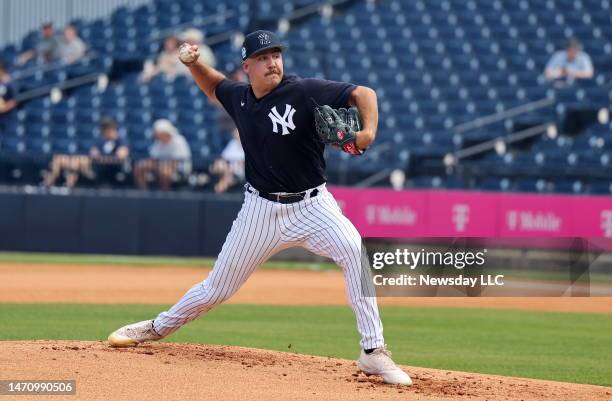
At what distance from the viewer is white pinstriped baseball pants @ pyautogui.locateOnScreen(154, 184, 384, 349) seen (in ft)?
21.0

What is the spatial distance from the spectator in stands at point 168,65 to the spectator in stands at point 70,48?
1.45 metres

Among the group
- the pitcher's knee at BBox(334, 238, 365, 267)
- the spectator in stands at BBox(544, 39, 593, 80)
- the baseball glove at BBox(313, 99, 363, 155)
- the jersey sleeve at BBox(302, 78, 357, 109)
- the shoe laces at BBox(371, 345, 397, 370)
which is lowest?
Answer: the shoe laces at BBox(371, 345, 397, 370)

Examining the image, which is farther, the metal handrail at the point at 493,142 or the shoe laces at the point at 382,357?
the metal handrail at the point at 493,142

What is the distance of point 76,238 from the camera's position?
18.6m

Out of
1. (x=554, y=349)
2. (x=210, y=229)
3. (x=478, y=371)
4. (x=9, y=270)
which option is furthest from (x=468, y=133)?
(x=478, y=371)

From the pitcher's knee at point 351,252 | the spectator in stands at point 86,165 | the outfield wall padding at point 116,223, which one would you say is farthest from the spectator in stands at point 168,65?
the pitcher's knee at point 351,252

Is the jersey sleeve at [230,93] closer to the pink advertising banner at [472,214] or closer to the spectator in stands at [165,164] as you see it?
the pink advertising banner at [472,214]

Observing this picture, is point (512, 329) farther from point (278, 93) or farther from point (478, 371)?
point (278, 93)

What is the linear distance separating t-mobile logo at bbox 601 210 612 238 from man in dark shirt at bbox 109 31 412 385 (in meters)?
11.1

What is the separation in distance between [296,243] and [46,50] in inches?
722

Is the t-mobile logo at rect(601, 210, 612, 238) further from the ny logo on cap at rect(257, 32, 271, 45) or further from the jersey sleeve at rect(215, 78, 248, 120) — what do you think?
the ny logo on cap at rect(257, 32, 271, 45)

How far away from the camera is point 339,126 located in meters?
6.05

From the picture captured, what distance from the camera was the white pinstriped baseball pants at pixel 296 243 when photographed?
6.39 meters

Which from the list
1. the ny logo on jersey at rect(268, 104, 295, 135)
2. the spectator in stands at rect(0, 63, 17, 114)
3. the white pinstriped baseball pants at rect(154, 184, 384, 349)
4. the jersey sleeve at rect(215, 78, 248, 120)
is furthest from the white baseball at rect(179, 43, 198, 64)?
the spectator in stands at rect(0, 63, 17, 114)
